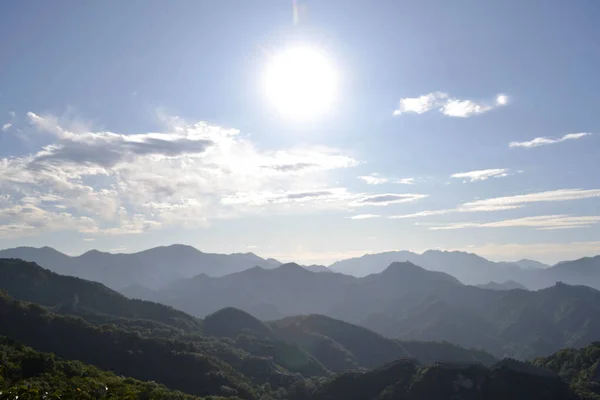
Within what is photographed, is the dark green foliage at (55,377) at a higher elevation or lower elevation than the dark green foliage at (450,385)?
higher

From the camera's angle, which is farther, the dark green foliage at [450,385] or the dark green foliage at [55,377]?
the dark green foliage at [450,385]

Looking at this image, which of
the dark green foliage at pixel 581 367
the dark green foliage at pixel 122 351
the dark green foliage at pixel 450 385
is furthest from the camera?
the dark green foliage at pixel 122 351

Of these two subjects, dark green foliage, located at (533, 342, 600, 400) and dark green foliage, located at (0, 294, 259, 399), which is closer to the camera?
dark green foliage, located at (533, 342, 600, 400)

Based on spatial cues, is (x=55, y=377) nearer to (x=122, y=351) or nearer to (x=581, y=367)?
(x=122, y=351)

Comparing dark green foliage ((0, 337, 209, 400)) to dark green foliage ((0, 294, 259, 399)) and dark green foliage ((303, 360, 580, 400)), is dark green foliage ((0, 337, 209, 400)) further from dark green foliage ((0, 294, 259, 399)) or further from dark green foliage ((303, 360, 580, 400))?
dark green foliage ((303, 360, 580, 400))

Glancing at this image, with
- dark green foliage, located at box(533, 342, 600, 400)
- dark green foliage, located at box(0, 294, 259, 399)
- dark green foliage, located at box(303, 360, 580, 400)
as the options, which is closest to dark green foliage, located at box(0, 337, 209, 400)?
dark green foliage, located at box(0, 294, 259, 399)

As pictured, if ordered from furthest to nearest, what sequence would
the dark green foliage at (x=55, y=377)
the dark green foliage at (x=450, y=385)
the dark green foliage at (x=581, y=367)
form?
the dark green foliage at (x=581, y=367) → the dark green foliage at (x=450, y=385) → the dark green foliage at (x=55, y=377)

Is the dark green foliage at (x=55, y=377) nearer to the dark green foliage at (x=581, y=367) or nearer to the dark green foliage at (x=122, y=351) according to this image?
the dark green foliage at (x=122, y=351)

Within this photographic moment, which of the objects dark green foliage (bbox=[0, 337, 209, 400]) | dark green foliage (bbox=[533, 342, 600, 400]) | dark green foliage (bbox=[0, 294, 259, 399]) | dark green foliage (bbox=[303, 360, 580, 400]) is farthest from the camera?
dark green foliage (bbox=[0, 294, 259, 399])

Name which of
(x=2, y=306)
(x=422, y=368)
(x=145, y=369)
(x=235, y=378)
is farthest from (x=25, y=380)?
(x=422, y=368)

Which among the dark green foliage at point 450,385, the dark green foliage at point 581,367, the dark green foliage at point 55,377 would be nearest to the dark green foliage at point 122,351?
the dark green foliage at point 450,385

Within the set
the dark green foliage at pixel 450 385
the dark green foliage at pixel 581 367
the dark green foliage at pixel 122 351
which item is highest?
the dark green foliage at pixel 122 351

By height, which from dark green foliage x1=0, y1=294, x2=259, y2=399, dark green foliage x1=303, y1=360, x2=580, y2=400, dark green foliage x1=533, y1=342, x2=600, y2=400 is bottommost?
dark green foliage x1=533, y1=342, x2=600, y2=400

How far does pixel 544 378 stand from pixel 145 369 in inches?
4613
